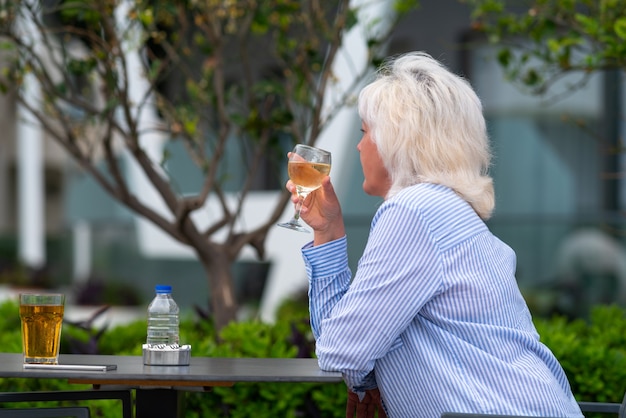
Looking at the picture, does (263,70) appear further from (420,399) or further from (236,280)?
(420,399)

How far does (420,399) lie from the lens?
232 centimetres

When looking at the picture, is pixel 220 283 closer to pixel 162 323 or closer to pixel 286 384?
pixel 286 384

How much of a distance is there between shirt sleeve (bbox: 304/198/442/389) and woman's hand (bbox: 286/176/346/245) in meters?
0.17

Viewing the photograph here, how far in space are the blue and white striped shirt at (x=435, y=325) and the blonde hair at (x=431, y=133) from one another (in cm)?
6

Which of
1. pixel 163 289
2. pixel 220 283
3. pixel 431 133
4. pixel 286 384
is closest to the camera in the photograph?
pixel 431 133

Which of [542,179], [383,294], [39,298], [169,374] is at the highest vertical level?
[383,294]

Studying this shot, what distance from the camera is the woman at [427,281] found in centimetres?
228

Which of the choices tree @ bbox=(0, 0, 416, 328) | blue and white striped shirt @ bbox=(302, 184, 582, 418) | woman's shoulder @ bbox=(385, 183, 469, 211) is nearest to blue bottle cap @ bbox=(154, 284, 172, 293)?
blue and white striped shirt @ bbox=(302, 184, 582, 418)

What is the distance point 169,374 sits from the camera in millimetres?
2535

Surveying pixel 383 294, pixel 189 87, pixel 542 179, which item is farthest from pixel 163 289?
pixel 542 179

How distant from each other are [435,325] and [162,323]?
86 cm

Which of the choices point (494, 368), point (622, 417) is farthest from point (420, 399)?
point (622, 417)

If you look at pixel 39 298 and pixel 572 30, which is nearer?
pixel 39 298

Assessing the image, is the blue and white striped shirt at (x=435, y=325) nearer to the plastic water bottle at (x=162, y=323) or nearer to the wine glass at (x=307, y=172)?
the wine glass at (x=307, y=172)
